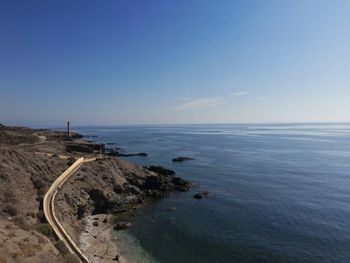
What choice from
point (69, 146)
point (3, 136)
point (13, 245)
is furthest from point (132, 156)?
point (13, 245)

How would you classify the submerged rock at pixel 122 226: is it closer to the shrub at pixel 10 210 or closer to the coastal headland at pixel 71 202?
the coastal headland at pixel 71 202

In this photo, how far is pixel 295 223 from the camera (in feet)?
136

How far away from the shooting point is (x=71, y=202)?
42.2 meters

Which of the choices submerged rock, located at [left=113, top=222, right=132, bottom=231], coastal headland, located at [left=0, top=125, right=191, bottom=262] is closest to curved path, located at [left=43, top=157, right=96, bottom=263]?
coastal headland, located at [left=0, top=125, right=191, bottom=262]

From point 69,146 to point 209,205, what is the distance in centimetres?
6347

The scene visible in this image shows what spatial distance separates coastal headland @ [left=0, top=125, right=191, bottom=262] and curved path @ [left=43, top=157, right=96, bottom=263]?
0.61 meters

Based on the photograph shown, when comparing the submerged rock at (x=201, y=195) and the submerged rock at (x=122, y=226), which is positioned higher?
the submerged rock at (x=201, y=195)

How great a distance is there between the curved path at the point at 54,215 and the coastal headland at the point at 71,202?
2.00 feet

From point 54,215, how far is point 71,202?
7.69 meters

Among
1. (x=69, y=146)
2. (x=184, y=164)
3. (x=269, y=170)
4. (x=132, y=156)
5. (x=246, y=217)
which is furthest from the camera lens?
(x=132, y=156)

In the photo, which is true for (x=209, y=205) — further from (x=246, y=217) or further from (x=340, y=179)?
(x=340, y=179)

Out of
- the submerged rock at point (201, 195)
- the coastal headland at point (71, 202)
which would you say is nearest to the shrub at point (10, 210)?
the coastal headland at point (71, 202)

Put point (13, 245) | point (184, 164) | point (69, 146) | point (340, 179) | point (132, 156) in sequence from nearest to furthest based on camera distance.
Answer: point (13, 245) → point (340, 179) → point (184, 164) → point (69, 146) → point (132, 156)

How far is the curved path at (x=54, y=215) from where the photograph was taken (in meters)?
27.5
